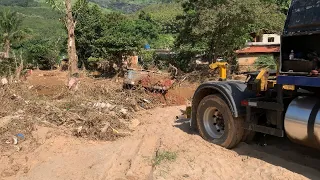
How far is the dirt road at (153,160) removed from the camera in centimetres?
500

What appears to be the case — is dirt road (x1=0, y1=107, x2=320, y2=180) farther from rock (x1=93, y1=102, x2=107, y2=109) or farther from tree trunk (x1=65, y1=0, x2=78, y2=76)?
tree trunk (x1=65, y1=0, x2=78, y2=76)

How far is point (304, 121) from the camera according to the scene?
183 inches

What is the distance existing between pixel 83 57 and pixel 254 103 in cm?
2351

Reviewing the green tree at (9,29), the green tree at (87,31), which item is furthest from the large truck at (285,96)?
the green tree at (9,29)

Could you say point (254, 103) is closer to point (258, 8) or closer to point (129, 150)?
point (129, 150)

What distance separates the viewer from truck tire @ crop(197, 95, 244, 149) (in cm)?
577

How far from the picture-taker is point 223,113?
19.4 ft

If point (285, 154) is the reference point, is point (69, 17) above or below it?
above

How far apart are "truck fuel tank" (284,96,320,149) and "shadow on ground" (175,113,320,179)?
457 mm

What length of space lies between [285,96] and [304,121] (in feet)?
1.98

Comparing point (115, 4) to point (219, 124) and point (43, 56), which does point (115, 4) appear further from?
point (219, 124)

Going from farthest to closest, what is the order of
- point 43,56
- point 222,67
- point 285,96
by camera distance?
1. point 43,56
2. point 222,67
3. point 285,96

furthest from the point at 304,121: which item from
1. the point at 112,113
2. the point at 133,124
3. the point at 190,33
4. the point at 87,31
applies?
the point at 87,31

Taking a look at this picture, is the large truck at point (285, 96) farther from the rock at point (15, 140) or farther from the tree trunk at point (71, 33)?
the tree trunk at point (71, 33)
